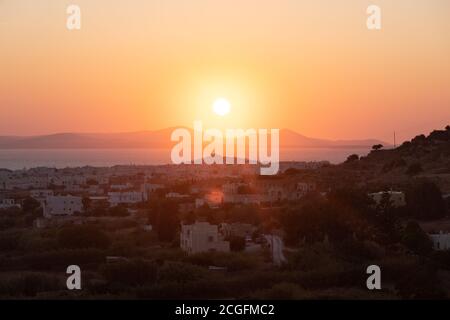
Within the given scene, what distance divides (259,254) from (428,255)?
3.97 metres

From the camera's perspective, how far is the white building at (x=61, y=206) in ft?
103

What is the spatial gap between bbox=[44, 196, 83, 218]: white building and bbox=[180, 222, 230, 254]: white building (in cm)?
1332

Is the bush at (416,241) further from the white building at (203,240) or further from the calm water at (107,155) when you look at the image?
the calm water at (107,155)

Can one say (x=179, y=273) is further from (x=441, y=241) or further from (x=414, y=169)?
(x=414, y=169)

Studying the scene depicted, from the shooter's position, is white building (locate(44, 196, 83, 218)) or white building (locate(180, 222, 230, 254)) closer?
white building (locate(180, 222, 230, 254))

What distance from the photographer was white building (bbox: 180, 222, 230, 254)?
18.2 metres

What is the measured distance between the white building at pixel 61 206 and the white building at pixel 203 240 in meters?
13.3

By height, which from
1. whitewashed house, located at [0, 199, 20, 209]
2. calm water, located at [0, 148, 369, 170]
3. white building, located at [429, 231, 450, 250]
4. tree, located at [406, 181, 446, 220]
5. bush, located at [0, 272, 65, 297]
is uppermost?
calm water, located at [0, 148, 369, 170]

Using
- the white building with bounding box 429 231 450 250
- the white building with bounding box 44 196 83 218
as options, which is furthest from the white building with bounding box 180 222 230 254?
the white building with bounding box 44 196 83 218

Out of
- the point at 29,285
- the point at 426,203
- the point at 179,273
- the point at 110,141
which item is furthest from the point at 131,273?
the point at 110,141

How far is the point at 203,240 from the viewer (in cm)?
1831

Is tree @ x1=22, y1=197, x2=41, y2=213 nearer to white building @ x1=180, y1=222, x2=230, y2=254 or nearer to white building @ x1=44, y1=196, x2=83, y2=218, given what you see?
white building @ x1=44, y1=196, x2=83, y2=218

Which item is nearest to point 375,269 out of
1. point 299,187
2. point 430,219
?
point 430,219
